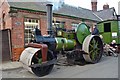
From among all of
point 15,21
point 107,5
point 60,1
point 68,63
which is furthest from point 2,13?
point 107,5

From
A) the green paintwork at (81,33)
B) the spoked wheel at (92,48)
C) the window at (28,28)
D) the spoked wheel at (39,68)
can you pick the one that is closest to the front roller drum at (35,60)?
the spoked wheel at (39,68)

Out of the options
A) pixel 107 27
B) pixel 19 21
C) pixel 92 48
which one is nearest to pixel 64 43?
pixel 92 48

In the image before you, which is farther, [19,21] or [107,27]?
[107,27]

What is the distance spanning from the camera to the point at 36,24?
46.7 feet

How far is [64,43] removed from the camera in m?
10.0

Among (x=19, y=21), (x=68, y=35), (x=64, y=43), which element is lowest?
(x=64, y=43)

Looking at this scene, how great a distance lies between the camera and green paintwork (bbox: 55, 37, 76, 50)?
9.65 metres

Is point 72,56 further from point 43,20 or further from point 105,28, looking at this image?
point 105,28

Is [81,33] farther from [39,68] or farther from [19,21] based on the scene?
[19,21]

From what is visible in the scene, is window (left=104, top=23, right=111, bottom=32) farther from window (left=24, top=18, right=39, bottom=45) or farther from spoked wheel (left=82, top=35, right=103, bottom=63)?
window (left=24, top=18, right=39, bottom=45)

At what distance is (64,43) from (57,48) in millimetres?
556

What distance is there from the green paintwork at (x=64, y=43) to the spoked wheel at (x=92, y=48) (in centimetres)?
65

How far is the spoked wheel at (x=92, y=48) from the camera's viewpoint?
10.1 m

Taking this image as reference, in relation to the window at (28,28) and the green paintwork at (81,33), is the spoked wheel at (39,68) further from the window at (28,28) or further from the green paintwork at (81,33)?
the window at (28,28)
